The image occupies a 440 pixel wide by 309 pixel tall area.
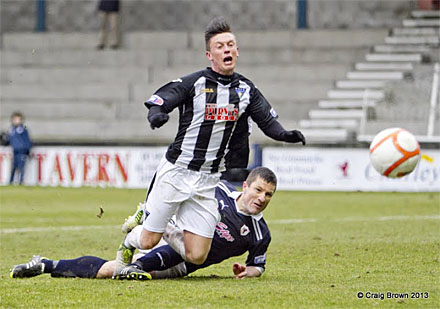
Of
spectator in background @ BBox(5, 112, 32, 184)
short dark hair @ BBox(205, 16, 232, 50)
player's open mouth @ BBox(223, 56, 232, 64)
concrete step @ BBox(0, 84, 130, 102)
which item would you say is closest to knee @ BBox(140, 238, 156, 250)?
player's open mouth @ BBox(223, 56, 232, 64)

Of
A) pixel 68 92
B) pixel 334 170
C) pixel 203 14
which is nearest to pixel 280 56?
pixel 203 14

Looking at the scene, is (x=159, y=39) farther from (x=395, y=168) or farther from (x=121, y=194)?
(x=395, y=168)

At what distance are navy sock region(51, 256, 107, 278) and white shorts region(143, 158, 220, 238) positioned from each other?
0.62 m

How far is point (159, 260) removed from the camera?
7.16 m

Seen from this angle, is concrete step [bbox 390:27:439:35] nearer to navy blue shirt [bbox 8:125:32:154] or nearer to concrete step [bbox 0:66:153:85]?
concrete step [bbox 0:66:153:85]

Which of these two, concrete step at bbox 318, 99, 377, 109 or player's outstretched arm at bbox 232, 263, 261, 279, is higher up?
player's outstretched arm at bbox 232, 263, 261, 279

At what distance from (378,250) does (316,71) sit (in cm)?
1619

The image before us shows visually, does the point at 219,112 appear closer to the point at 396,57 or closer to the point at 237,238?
the point at 237,238

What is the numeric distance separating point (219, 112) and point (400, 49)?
19455 mm

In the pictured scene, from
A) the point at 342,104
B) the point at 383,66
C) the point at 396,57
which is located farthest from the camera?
the point at 396,57

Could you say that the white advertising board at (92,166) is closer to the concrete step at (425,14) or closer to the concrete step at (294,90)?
the concrete step at (294,90)

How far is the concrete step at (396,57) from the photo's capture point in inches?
990

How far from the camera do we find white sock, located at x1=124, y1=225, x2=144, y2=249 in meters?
7.02

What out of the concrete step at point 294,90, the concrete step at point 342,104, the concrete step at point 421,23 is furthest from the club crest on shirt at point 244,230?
the concrete step at point 421,23
